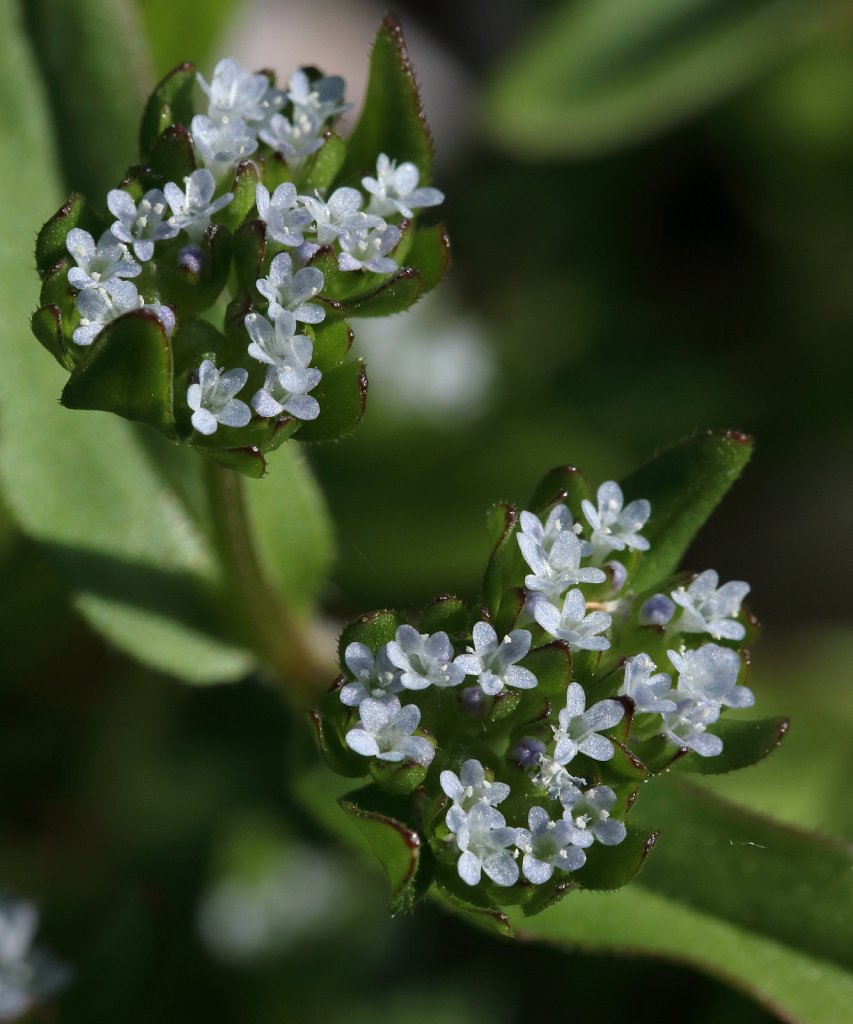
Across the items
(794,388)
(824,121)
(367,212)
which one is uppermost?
(367,212)

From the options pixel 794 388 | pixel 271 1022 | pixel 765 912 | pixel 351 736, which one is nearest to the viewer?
pixel 351 736

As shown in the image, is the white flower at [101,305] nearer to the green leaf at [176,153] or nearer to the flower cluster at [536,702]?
the green leaf at [176,153]

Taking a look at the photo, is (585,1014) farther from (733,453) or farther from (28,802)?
(733,453)

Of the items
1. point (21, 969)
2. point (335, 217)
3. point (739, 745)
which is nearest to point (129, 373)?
point (335, 217)

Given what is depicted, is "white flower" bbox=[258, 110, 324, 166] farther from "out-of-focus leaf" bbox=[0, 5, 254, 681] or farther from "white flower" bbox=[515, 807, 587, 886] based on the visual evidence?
"white flower" bbox=[515, 807, 587, 886]

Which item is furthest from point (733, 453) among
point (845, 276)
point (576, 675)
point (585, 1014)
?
point (845, 276)

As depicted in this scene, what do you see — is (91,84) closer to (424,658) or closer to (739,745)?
(424,658)

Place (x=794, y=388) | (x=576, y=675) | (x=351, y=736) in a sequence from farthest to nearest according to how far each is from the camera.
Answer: (x=794, y=388) → (x=576, y=675) → (x=351, y=736)
